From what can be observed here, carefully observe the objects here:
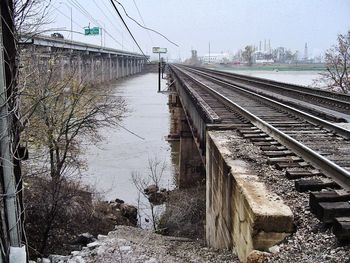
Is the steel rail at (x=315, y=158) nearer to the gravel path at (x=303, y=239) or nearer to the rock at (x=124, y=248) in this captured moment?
the gravel path at (x=303, y=239)

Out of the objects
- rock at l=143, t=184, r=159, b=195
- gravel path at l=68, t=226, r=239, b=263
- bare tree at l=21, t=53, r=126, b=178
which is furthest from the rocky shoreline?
rock at l=143, t=184, r=159, b=195

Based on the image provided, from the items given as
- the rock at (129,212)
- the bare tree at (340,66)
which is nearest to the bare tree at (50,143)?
the rock at (129,212)

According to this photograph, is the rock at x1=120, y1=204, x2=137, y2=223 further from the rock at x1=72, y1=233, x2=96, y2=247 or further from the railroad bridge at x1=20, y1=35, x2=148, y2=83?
the railroad bridge at x1=20, y1=35, x2=148, y2=83

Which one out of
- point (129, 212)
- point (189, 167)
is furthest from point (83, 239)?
point (189, 167)

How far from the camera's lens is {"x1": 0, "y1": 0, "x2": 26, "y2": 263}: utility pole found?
3.66 m

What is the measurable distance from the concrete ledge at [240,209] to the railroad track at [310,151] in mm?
415

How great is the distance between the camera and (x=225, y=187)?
571 centimetres

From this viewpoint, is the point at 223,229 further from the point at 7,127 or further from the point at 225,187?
the point at 7,127

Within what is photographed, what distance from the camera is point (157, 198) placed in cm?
1798

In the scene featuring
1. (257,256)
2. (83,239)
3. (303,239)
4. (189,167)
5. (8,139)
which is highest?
(8,139)

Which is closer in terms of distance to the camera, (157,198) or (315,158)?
(315,158)

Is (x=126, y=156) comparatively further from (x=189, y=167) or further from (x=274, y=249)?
(x=274, y=249)

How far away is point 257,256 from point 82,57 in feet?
198

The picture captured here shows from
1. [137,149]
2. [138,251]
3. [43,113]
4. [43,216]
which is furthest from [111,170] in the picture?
[138,251]
